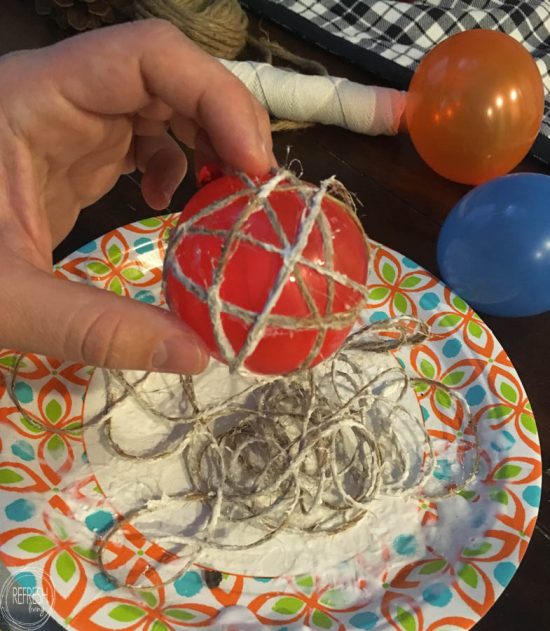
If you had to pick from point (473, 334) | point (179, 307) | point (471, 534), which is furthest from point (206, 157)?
point (471, 534)

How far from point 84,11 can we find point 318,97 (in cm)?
42

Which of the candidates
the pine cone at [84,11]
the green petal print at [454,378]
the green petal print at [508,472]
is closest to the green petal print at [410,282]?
the green petal print at [454,378]

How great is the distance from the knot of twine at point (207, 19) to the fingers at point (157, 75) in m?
0.40

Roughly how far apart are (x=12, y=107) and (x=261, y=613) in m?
0.51

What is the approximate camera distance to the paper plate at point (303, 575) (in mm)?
542

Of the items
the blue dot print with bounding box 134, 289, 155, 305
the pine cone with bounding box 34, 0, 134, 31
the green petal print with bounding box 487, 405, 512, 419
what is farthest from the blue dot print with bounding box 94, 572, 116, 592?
the pine cone with bounding box 34, 0, 134, 31

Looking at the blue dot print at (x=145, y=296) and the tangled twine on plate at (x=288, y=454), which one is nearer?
the tangled twine on plate at (x=288, y=454)

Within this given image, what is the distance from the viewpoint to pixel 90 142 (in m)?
0.65

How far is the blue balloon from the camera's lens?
71 cm

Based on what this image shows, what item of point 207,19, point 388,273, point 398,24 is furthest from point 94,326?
point 398,24

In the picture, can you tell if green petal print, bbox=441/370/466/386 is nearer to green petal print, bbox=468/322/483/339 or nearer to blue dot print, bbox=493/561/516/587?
green petal print, bbox=468/322/483/339

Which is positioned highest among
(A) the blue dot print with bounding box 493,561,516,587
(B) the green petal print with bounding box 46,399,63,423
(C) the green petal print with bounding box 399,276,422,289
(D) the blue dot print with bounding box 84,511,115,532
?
(C) the green petal print with bounding box 399,276,422,289

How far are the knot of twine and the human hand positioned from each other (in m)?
0.33

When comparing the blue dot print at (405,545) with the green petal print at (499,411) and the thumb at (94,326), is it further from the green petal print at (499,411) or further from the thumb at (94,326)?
the thumb at (94,326)
